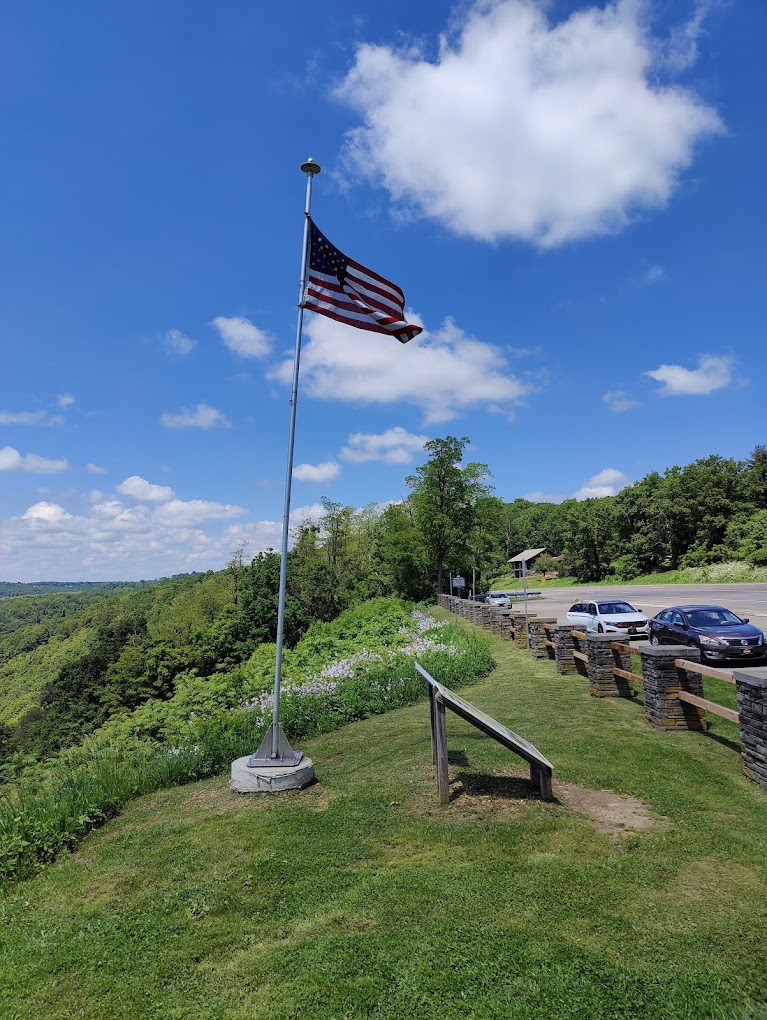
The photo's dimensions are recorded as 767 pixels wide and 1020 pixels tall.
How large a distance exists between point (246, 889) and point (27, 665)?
11693cm

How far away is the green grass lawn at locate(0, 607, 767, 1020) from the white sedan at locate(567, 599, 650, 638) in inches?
476

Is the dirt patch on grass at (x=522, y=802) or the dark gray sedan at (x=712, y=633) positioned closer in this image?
the dirt patch on grass at (x=522, y=802)

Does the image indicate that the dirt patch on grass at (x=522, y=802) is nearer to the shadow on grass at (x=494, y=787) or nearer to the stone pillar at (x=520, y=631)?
the shadow on grass at (x=494, y=787)

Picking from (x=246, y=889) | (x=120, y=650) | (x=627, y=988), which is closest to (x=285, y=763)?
(x=246, y=889)

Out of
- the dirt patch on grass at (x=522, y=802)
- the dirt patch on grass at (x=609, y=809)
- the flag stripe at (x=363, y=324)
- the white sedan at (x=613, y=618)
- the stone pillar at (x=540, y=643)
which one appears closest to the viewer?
the dirt patch on grass at (x=609, y=809)

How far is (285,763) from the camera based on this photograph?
683 cm

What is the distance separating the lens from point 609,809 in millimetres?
5547

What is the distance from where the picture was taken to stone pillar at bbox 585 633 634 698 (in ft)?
34.4

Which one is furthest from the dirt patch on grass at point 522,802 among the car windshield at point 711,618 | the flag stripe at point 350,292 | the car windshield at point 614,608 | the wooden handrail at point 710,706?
the car windshield at point 614,608

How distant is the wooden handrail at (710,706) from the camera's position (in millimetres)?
6648

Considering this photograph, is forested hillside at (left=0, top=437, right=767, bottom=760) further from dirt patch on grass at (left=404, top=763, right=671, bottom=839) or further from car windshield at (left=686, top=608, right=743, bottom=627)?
dirt patch on grass at (left=404, top=763, right=671, bottom=839)

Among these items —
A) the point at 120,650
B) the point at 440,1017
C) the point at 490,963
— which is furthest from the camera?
the point at 120,650

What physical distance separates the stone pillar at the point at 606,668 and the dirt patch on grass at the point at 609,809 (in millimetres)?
4704

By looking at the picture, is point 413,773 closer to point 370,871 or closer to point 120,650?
point 370,871
